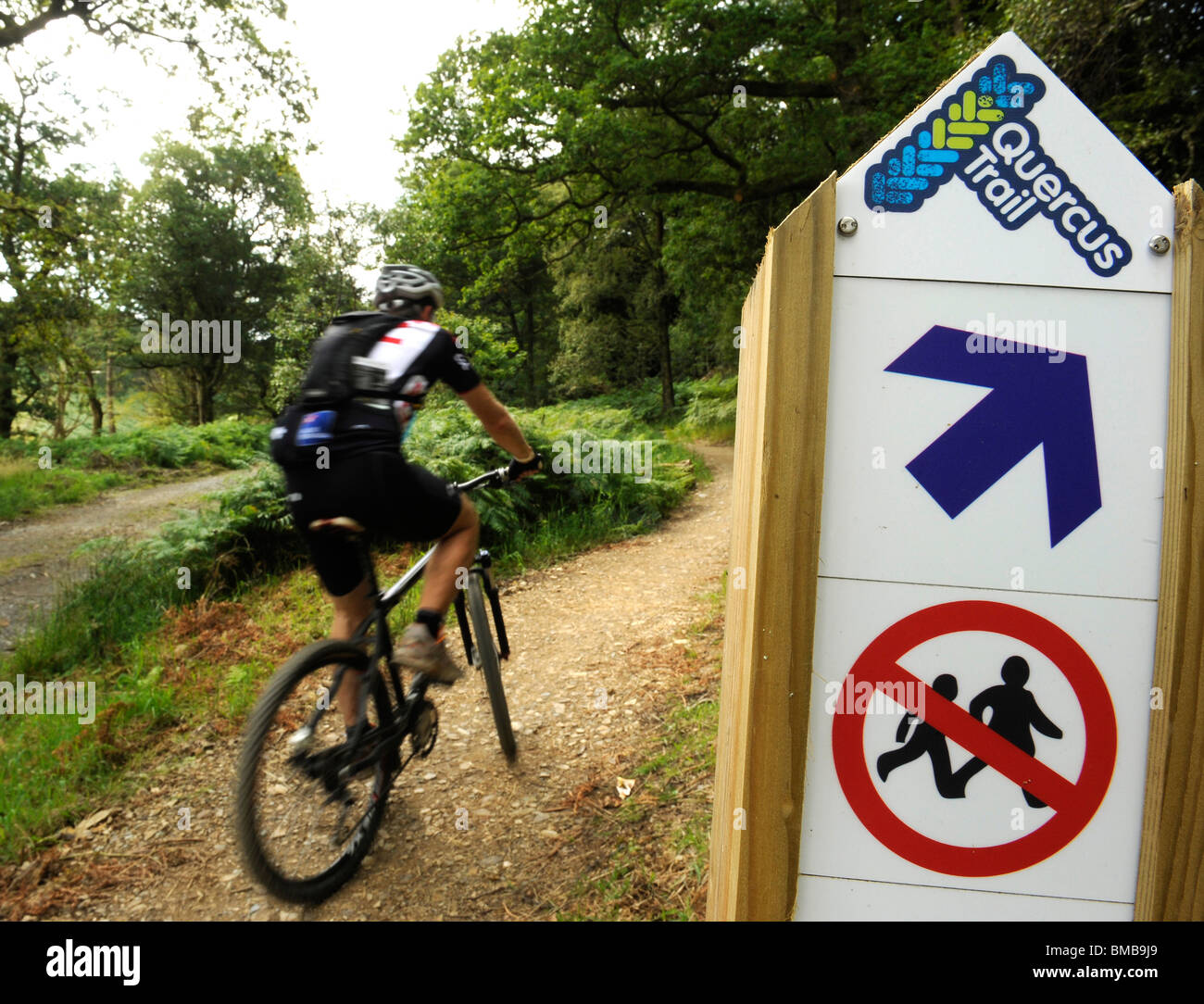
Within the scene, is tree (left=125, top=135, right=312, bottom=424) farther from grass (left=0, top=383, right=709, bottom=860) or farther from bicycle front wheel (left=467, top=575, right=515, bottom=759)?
bicycle front wheel (left=467, top=575, right=515, bottom=759)

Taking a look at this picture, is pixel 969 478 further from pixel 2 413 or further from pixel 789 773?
pixel 2 413

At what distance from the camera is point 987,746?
4.88ft

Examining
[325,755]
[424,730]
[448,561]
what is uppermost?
[448,561]

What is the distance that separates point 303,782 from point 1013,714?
85.5 inches

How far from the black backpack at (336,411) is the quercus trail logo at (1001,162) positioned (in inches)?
70.4

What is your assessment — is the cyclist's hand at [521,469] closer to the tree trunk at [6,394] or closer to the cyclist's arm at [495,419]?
the cyclist's arm at [495,419]

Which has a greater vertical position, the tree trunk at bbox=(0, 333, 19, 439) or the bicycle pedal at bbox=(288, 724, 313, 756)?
the tree trunk at bbox=(0, 333, 19, 439)

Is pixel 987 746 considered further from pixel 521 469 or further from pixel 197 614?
pixel 197 614

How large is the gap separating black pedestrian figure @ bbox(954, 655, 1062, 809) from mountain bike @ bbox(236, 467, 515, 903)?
6.36 ft

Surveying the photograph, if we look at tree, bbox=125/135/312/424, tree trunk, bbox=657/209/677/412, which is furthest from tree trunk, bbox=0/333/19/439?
tree trunk, bbox=657/209/677/412

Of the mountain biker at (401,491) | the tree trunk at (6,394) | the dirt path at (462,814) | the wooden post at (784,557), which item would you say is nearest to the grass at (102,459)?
the tree trunk at (6,394)

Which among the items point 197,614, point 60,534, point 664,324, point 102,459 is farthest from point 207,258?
point 197,614

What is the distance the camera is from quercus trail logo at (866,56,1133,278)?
1.45m

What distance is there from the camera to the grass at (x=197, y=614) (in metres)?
3.51
